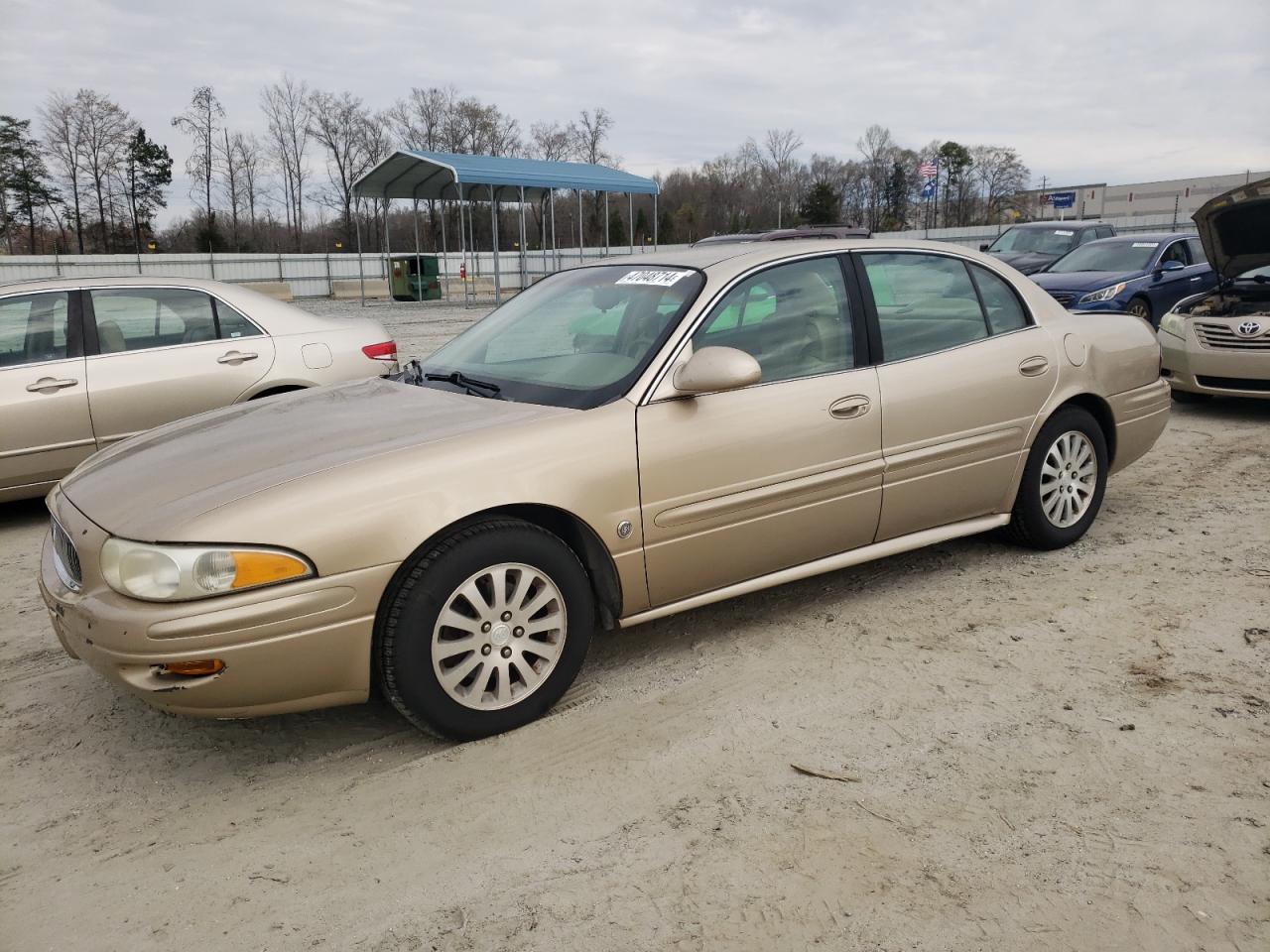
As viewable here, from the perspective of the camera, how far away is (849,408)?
3.72m

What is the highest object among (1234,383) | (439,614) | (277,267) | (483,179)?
(483,179)

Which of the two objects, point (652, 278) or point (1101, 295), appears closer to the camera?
point (652, 278)

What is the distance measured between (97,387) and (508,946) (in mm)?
4897

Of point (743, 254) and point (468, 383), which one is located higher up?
point (743, 254)

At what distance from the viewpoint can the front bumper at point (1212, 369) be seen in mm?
7605

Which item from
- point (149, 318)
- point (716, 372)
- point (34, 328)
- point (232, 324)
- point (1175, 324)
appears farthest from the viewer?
point (1175, 324)

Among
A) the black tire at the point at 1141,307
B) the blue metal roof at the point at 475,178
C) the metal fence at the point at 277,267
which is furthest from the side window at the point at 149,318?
the metal fence at the point at 277,267

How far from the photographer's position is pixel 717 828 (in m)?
2.51

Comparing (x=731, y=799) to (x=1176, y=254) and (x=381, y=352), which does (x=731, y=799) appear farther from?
(x=1176, y=254)

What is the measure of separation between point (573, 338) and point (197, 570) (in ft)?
5.97

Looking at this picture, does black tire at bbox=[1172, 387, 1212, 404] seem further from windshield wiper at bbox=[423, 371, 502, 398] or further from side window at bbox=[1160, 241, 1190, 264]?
windshield wiper at bbox=[423, 371, 502, 398]

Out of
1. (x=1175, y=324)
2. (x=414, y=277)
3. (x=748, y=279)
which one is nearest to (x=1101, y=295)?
(x=1175, y=324)

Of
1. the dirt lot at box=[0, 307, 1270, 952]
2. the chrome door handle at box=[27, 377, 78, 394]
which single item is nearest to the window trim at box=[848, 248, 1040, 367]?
the dirt lot at box=[0, 307, 1270, 952]

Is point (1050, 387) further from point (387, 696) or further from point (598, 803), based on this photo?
point (387, 696)
